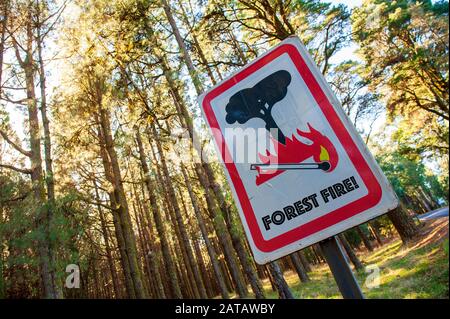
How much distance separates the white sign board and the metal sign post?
0.17 ft

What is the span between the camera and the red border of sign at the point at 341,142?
1020 millimetres

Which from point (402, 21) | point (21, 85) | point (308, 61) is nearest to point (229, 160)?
point (308, 61)

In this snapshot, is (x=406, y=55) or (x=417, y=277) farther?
(x=406, y=55)

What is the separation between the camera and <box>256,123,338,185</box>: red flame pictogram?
3.54 feet

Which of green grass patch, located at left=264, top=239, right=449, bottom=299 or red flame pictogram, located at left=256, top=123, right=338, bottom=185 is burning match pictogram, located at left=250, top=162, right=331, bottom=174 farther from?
green grass patch, located at left=264, top=239, right=449, bottom=299

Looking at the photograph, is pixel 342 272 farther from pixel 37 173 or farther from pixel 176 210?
pixel 176 210

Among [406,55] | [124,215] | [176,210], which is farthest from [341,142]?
[406,55]

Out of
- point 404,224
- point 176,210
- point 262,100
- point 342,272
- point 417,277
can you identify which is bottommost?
point 417,277

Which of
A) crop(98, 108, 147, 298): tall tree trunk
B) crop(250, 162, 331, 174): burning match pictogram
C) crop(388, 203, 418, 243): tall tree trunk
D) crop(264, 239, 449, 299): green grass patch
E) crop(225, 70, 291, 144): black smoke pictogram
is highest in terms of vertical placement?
crop(98, 108, 147, 298): tall tree trunk

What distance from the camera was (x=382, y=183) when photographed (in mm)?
1000

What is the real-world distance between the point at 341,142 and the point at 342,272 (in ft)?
1.48

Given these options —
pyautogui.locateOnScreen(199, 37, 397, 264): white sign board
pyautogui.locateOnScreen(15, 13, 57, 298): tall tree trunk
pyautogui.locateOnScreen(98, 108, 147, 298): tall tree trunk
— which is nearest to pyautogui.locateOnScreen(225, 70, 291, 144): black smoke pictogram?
pyautogui.locateOnScreen(199, 37, 397, 264): white sign board

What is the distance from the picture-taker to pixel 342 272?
0.95 meters

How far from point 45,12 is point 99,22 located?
95.2 inches
